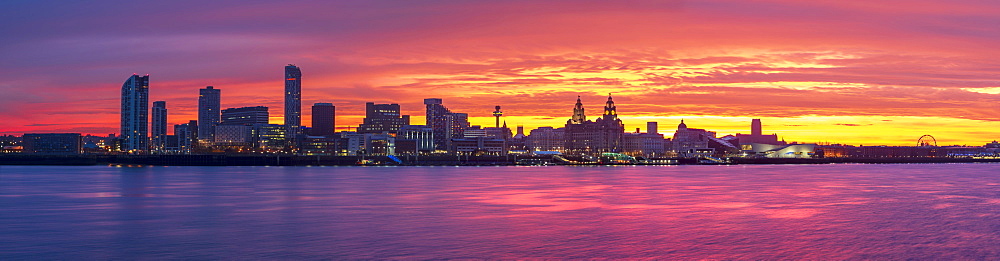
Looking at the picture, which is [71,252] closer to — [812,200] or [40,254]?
[40,254]

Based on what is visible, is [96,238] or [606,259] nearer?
[606,259]

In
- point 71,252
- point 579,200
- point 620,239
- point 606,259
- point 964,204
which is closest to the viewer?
point 606,259

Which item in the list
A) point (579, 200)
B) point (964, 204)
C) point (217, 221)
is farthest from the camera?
point (579, 200)

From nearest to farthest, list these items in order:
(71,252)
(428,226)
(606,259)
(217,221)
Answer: (606,259), (71,252), (428,226), (217,221)

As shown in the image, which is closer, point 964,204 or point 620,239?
point 620,239

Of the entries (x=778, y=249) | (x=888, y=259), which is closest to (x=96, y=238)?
(x=778, y=249)

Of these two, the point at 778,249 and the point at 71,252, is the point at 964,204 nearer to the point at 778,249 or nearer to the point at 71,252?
the point at 778,249

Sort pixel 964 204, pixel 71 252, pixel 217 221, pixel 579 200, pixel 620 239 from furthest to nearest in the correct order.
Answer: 1. pixel 579 200
2. pixel 964 204
3. pixel 217 221
4. pixel 620 239
5. pixel 71 252

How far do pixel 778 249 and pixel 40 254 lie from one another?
3371 centimetres

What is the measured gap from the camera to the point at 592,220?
178 ft

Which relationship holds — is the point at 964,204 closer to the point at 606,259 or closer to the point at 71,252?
the point at 606,259

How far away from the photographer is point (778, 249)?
39.4 meters

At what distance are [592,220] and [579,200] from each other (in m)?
21.6

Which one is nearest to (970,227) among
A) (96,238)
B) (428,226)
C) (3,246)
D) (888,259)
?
(888,259)
